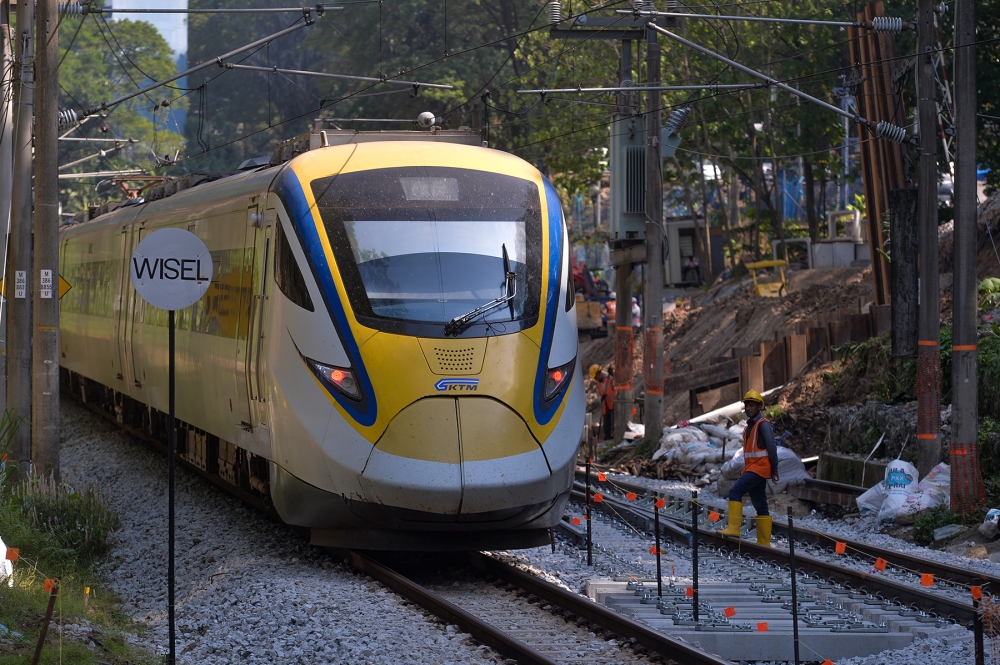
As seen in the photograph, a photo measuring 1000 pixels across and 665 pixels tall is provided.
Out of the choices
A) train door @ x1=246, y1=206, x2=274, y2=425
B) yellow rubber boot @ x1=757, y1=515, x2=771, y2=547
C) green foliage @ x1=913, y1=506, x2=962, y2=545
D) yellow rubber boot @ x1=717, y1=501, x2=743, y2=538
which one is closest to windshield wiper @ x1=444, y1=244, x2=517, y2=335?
train door @ x1=246, y1=206, x2=274, y2=425

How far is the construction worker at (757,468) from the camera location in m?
11.9

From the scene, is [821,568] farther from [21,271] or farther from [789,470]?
[21,271]

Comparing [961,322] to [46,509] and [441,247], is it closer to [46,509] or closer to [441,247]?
[441,247]

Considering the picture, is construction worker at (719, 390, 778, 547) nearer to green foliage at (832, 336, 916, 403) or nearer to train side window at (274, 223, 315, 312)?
train side window at (274, 223, 315, 312)

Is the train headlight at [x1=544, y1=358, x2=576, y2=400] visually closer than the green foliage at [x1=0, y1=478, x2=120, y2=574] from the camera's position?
Yes

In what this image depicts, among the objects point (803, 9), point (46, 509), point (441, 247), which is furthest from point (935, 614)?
point (803, 9)

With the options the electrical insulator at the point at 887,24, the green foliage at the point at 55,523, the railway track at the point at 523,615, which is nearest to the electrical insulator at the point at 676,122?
the electrical insulator at the point at 887,24

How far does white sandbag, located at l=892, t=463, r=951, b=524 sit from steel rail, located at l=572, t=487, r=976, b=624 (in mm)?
2633

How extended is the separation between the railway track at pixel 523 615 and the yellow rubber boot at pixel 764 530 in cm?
292

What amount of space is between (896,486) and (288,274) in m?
7.84

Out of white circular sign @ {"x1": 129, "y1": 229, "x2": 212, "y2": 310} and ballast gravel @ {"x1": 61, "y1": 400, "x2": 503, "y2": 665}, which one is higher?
white circular sign @ {"x1": 129, "y1": 229, "x2": 212, "y2": 310}

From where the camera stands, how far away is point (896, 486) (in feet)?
47.6

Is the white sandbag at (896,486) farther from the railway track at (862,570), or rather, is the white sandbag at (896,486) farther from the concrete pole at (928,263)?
the railway track at (862,570)

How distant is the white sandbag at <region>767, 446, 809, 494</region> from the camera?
53.6ft
